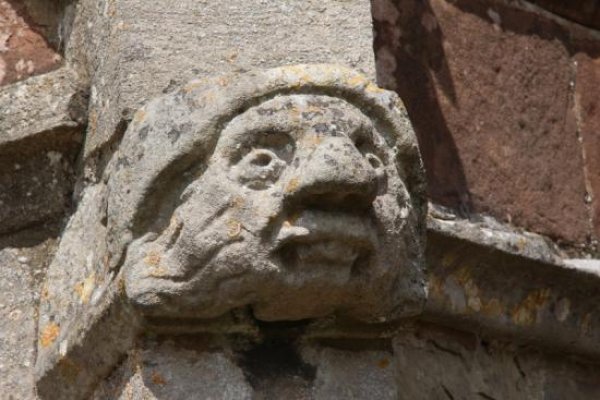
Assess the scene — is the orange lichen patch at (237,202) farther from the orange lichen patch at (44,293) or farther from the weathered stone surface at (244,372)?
the orange lichen patch at (44,293)

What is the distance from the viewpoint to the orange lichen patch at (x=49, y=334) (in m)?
2.67

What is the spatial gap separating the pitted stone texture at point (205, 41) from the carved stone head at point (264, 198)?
101 mm

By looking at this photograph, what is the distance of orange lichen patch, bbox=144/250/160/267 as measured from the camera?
95.3 inches

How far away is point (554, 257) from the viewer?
3.27 meters

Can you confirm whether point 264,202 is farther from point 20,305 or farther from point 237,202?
point 20,305

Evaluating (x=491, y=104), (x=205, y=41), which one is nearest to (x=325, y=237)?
(x=205, y=41)

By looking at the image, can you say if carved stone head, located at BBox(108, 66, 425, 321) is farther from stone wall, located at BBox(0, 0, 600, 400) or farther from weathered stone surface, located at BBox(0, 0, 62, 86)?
weathered stone surface, located at BBox(0, 0, 62, 86)

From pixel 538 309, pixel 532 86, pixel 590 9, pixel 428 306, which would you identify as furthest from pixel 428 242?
pixel 590 9

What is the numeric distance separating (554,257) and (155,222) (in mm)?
1027

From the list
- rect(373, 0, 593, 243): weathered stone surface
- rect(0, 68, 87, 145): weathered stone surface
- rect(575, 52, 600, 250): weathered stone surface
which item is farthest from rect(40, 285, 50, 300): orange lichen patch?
rect(575, 52, 600, 250): weathered stone surface

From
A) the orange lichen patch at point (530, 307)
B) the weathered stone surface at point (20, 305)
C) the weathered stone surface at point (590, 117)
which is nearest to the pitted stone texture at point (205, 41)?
the weathered stone surface at point (20, 305)

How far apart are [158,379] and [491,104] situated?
1.12 m

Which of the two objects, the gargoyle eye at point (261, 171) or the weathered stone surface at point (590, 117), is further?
the weathered stone surface at point (590, 117)

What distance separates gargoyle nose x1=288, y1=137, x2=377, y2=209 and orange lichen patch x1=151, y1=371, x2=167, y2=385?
1.03 feet
